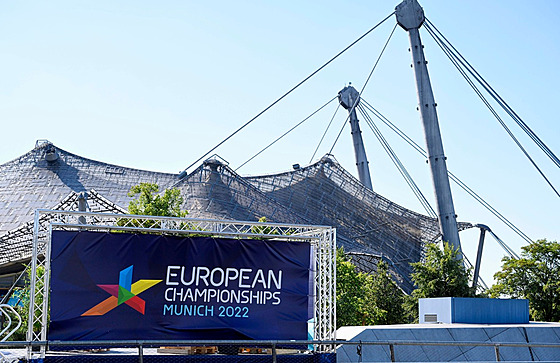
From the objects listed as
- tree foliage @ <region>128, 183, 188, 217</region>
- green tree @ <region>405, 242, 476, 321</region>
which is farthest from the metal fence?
green tree @ <region>405, 242, 476, 321</region>

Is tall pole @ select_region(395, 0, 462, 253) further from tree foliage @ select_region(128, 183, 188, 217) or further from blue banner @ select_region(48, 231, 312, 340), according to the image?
blue banner @ select_region(48, 231, 312, 340)

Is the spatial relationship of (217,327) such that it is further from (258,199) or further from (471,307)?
(258,199)

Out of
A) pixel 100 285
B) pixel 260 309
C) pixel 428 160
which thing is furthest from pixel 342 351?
pixel 428 160

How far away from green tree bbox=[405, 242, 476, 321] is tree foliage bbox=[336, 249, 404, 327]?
6.66ft

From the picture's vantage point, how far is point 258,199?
Result: 5675 cm

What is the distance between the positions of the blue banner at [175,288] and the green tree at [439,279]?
1088 inches

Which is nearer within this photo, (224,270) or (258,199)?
(224,270)

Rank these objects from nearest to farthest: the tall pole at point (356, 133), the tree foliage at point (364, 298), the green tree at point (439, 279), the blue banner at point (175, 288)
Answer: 1. the blue banner at point (175, 288)
2. the tree foliage at point (364, 298)
3. the green tree at point (439, 279)
4. the tall pole at point (356, 133)

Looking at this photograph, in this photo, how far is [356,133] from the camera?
75000 millimetres

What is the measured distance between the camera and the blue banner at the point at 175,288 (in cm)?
1612

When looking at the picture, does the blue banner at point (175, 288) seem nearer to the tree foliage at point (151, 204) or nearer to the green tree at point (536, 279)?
the tree foliage at point (151, 204)

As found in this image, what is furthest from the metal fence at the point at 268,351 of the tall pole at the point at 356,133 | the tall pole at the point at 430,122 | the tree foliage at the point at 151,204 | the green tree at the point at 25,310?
the tall pole at the point at 356,133

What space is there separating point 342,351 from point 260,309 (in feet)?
16.0

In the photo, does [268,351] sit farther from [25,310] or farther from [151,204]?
[25,310]
